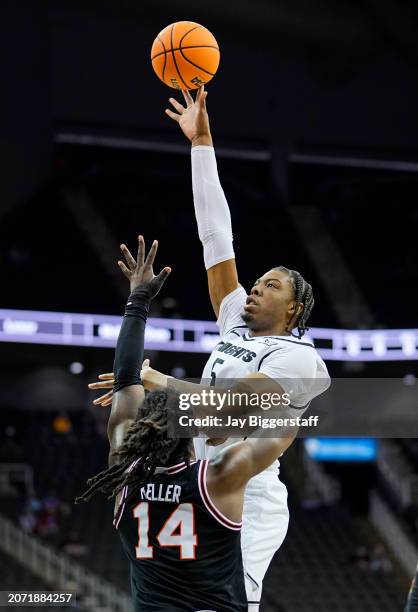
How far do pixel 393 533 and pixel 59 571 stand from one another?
7023mm

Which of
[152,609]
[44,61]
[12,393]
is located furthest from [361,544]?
[152,609]

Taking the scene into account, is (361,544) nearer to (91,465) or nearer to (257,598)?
(91,465)

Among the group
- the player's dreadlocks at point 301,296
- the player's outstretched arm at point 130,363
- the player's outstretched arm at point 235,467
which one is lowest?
the player's outstretched arm at point 235,467

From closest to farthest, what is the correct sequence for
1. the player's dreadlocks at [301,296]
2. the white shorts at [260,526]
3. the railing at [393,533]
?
the white shorts at [260,526]
the player's dreadlocks at [301,296]
the railing at [393,533]

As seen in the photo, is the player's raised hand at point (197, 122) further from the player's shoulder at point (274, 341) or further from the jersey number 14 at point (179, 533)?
the jersey number 14 at point (179, 533)

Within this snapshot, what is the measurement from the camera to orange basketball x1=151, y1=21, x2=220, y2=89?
575cm

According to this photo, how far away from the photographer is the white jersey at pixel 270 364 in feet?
14.2

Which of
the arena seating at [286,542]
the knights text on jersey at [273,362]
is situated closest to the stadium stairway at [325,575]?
the arena seating at [286,542]

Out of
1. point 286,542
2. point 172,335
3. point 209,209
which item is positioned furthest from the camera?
point 172,335

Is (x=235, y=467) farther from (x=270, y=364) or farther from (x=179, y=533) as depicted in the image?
(x=270, y=364)

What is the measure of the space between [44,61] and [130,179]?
10.7ft

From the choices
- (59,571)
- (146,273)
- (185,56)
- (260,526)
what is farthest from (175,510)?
(59,571)

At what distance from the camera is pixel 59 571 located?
17.1 meters

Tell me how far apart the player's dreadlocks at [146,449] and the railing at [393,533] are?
16554 mm
